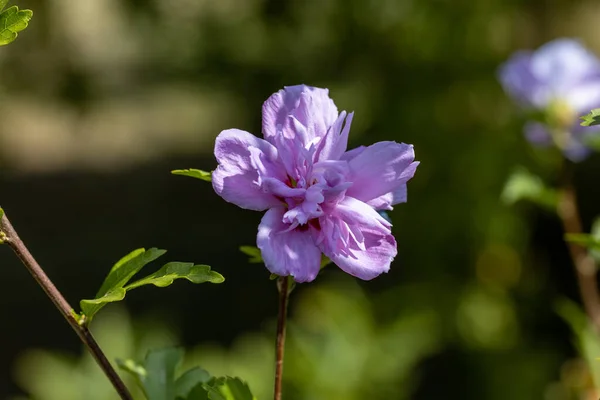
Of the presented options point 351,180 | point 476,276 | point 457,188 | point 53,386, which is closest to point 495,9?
point 457,188

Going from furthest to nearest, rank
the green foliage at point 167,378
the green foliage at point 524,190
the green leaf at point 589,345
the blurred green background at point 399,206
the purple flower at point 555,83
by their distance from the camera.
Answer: the blurred green background at point 399,206 < the purple flower at point 555,83 < the green foliage at point 524,190 < the green leaf at point 589,345 < the green foliage at point 167,378

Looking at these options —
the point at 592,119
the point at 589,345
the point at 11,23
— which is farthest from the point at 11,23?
the point at 589,345

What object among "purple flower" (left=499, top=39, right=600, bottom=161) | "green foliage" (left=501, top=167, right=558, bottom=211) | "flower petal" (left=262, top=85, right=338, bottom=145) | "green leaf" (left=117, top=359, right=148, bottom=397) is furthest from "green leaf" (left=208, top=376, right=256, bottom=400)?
"purple flower" (left=499, top=39, right=600, bottom=161)

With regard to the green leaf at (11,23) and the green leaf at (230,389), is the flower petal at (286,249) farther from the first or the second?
the green leaf at (11,23)

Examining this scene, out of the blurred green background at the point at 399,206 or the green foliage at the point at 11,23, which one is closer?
the green foliage at the point at 11,23

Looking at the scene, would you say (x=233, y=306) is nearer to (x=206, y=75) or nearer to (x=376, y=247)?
(x=206, y=75)

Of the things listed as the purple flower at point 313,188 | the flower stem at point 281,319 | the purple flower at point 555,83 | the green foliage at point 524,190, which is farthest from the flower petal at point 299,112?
the purple flower at point 555,83
